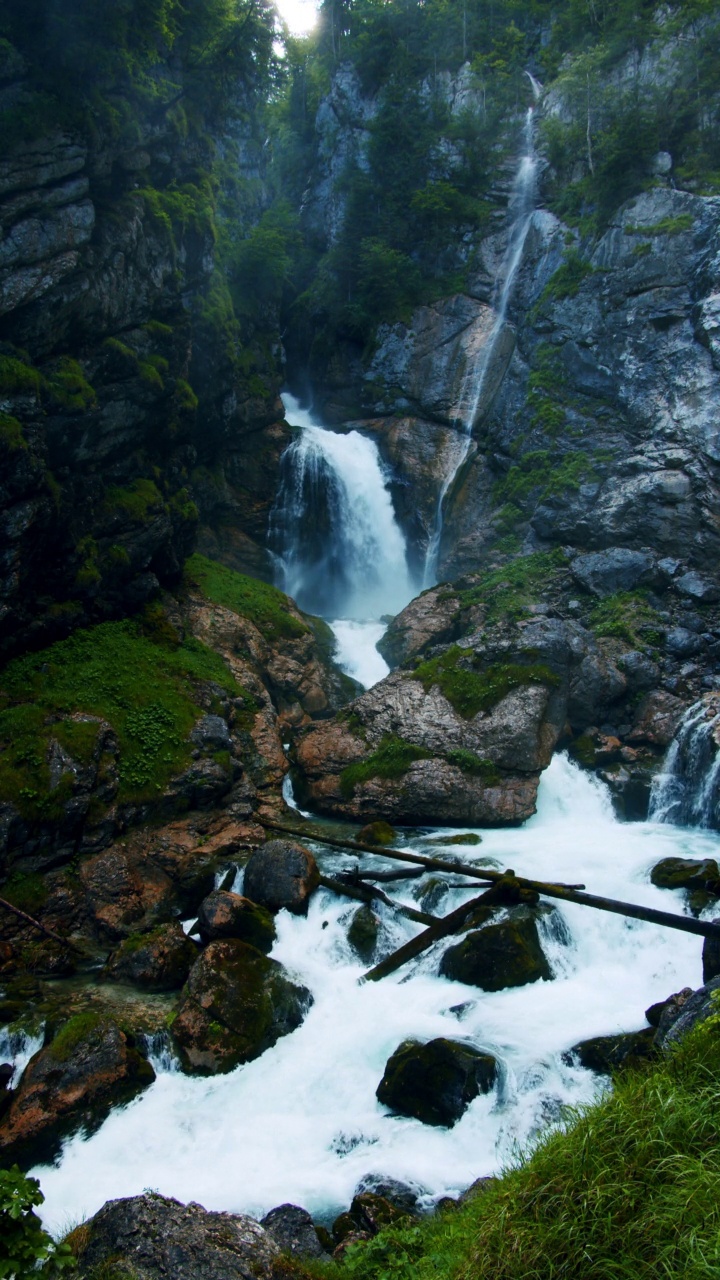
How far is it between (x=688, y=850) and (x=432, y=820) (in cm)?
513

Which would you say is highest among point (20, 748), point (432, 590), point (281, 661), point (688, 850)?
point (432, 590)

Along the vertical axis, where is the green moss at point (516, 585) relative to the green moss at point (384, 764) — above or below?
above

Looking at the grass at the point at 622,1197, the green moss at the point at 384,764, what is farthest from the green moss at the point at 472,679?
the grass at the point at 622,1197

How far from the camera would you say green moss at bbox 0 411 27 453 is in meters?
14.2

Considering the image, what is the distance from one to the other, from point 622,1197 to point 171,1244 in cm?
263

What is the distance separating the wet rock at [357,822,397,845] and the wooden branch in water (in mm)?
563

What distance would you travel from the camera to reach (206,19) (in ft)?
66.7

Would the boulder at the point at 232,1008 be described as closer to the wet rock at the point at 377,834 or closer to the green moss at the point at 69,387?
the wet rock at the point at 377,834

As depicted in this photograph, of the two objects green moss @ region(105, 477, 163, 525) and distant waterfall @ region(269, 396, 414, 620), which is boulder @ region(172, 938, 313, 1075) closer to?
green moss @ region(105, 477, 163, 525)

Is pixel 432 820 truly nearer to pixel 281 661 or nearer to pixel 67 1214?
pixel 281 661

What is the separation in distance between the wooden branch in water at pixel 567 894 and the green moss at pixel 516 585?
9454 mm

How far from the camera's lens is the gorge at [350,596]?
28.7 ft

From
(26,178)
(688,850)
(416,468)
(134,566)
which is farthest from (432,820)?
(416,468)

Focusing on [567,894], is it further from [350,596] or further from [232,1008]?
[350,596]
